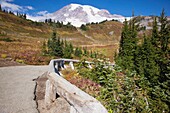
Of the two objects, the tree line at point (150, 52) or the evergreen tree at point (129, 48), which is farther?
the evergreen tree at point (129, 48)

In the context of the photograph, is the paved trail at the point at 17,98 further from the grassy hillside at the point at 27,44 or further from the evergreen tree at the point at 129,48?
the evergreen tree at the point at 129,48

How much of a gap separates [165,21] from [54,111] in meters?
34.5

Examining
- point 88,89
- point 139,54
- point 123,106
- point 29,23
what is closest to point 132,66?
point 139,54

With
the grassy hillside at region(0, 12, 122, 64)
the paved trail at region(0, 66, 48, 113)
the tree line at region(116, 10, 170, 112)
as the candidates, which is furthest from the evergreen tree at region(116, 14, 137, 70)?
the paved trail at region(0, 66, 48, 113)

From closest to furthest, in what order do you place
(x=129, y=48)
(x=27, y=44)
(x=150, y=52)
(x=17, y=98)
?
(x=17, y=98) → (x=150, y=52) → (x=129, y=48) → (x=27, y=44)

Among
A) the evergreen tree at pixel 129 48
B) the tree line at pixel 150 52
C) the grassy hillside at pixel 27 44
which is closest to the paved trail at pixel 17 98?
the grassy hillside at pixel 27 44

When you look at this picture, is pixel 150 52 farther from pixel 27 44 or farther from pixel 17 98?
pixel 27 44

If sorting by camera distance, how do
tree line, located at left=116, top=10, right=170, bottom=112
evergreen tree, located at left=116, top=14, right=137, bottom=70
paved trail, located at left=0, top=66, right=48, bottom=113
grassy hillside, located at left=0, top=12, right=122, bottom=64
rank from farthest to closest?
evergreen tree, located at left=116, top=14, right=137, bottom=70
tree line, located at left=116, top=10, right=170, bottom=112
grassy hillside, located at left=0, top=12, right=122, bottom=64
paved trail, located at left=0, top=66, right=48, bottom=113

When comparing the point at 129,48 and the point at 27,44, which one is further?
the point at 27,44

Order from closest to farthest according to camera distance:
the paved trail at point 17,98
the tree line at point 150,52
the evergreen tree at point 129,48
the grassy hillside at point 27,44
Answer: the paved trail at point 17,98
the grassy hillside at point 27,44
the tree line at point 150,52
the evergreen tree at point 129,48

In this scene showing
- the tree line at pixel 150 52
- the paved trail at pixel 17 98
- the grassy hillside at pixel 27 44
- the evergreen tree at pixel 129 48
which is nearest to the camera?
the paved trail at pixel 17 98

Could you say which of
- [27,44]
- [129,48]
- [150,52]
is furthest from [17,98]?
[27,44]

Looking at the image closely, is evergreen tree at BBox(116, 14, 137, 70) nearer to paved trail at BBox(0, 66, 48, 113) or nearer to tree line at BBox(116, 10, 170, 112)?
tree line at BBox(116, 10, 170, 112)

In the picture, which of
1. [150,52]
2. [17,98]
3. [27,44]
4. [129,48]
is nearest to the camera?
[17,98]
